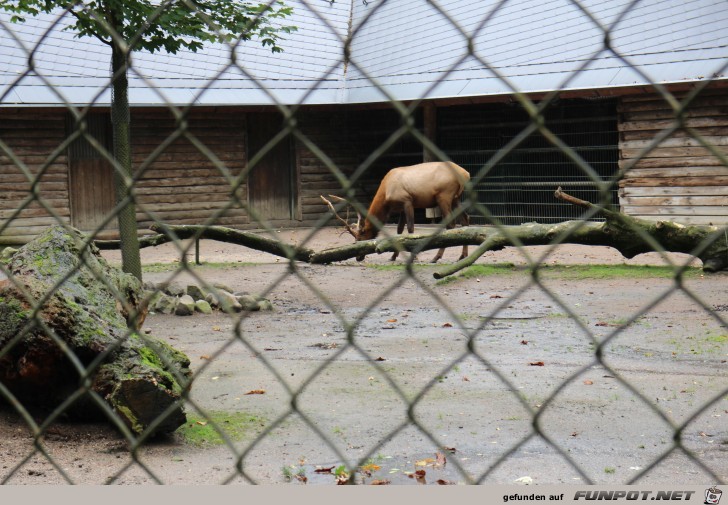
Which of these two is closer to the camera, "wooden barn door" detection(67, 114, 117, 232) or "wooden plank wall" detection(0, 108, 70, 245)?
"wooden plank wall" detection(0, 108, 70, 245)

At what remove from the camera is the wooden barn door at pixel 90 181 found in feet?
58.7

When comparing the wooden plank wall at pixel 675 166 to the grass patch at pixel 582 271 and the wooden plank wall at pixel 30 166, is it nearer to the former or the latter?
the grass patch at pixel 582 271

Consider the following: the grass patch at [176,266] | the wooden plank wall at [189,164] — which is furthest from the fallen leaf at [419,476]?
the wooden plank wall at [189,164]

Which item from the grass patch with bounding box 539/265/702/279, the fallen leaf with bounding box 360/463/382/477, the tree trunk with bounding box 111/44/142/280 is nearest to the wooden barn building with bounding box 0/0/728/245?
the grass patch with bounding box 539/265/702/279

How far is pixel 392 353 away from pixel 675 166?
31.2 feet

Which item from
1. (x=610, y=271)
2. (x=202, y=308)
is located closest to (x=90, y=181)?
(x=202, y=308)

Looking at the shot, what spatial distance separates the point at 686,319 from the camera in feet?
28.2

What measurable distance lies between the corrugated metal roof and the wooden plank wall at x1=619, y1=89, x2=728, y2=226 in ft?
1.95

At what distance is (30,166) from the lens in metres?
17.1

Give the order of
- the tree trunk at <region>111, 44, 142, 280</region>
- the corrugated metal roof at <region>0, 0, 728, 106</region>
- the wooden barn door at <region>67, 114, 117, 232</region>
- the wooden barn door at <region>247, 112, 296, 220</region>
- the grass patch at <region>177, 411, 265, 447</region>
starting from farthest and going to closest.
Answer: the wooden barn door at <region>247, 112, 296, 220</region>
the wooden barn door at <region>67, 114, 117, 232</region>
the corrugated metal roof at <region>0, 0, 728, 106</region>
the tree trunk at <region>111, 44, 142, 280</region>
the grass patch at <region>177, 411, 265, 447</region>

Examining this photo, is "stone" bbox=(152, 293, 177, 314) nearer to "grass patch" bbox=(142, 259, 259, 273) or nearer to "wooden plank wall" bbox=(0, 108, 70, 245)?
"grass patch" bbox=(142, 259, 259, 273)

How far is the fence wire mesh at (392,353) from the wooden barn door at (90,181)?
3816 mm

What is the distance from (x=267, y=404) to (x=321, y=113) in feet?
49.4

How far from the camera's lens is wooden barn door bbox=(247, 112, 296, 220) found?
19.6 meters
